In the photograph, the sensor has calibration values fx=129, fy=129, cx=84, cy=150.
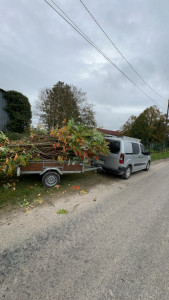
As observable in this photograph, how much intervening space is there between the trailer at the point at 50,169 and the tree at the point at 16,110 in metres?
9.93

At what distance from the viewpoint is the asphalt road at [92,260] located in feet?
4.97

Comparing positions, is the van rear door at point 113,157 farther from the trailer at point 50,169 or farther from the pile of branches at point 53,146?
the trailer at point 50,169

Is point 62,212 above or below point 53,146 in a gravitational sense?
below

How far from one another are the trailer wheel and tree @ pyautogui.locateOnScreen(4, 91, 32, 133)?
10.0 m

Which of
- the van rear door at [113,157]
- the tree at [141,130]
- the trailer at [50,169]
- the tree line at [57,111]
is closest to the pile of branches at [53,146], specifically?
the trailer at [50,169]

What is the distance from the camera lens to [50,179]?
4285 millimetres

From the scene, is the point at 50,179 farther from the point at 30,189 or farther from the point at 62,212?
the point at 62,212

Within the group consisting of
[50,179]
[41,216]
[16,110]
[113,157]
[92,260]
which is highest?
[16,110]

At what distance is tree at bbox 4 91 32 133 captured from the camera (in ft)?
39.2

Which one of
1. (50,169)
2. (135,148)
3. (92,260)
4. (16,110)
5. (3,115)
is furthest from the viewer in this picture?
(16,110)

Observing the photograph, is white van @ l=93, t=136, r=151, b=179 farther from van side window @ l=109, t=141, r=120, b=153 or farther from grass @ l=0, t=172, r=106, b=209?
grass @ l=0, t=172, r=106, b=209

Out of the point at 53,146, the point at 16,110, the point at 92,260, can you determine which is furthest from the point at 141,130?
the point at 92,260

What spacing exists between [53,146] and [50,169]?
76 centimetres

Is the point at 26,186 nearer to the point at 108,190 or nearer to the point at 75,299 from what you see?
the point at 108,190
